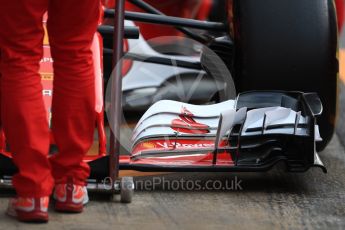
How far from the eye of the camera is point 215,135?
4195mm

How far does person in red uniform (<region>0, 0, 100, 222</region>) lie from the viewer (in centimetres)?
342

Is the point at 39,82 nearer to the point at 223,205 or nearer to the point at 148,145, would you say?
the point at 148,145

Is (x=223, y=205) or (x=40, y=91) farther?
(x=223, y=205)

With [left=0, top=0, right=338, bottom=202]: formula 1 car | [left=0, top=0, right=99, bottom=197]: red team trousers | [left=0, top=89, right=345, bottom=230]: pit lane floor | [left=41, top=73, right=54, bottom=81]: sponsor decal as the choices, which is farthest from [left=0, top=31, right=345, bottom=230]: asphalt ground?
[left=41, top=73, right=54, bottom=81]: sponsor decal

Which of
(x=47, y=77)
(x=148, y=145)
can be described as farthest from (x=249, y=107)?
(x=47, y=77)

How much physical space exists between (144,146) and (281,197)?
59 cm

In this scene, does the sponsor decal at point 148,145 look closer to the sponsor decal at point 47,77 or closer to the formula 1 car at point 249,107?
the formula 1 car at point 249,107

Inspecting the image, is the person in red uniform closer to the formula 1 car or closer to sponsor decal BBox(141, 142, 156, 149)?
the formula 1 car

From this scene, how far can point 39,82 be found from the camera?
352 cm

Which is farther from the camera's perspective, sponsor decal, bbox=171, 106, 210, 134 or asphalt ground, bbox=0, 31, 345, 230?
sponsor decal, bbox=171, 106, 210, 134

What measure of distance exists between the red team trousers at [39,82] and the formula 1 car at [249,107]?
224 millimetres

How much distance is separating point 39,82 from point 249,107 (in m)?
1.02

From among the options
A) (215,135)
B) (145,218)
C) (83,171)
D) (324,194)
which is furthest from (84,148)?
(324,194)

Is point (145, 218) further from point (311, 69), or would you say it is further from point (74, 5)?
point (311, 69)
